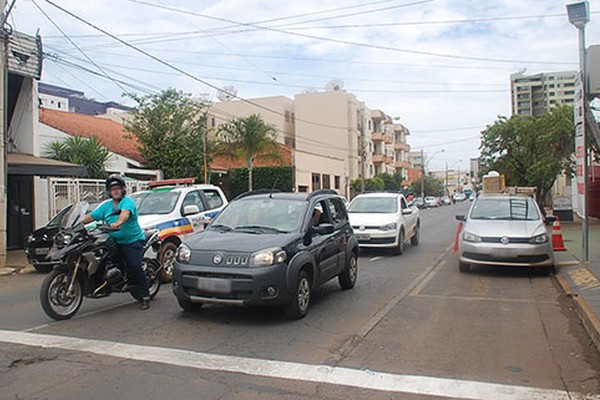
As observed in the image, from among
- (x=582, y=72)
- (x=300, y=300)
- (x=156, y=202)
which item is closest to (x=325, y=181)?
(x=156, y=202)

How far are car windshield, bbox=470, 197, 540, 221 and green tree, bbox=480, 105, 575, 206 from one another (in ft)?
51.7

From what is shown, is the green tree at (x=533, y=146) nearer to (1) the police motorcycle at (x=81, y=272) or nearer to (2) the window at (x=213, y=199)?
(2) the window at (x=213, y=199)

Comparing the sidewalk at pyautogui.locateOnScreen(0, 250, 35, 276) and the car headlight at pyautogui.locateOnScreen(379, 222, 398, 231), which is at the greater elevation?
the car headlight at pyautogui.locateOnScreen(379, 222, 398, 231)

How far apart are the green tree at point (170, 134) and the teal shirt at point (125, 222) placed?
18953 mm

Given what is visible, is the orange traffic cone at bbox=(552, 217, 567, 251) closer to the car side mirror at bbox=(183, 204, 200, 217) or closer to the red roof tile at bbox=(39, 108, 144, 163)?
the car side mirror at bbox=(183, 204, 200, 217)

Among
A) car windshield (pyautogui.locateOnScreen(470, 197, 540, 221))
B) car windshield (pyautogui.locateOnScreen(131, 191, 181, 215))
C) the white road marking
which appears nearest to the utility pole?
car windshield (pyautogui.locateOnScreen(131, 191, 181, 215))

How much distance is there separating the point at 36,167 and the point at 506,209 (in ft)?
42.9

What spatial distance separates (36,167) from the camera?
16.3 meters

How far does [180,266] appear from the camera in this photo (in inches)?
275

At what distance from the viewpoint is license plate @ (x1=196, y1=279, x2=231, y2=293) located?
6637 millimetres

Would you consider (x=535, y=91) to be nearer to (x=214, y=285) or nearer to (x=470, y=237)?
(x=470, y=237)

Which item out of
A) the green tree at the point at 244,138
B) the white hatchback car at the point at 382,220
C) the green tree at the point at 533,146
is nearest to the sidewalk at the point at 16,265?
the white hatchback car at the point at 382,220

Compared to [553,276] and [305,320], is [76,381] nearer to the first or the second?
[305,320]

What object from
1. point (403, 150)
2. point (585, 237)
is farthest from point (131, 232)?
point (403, 150)
